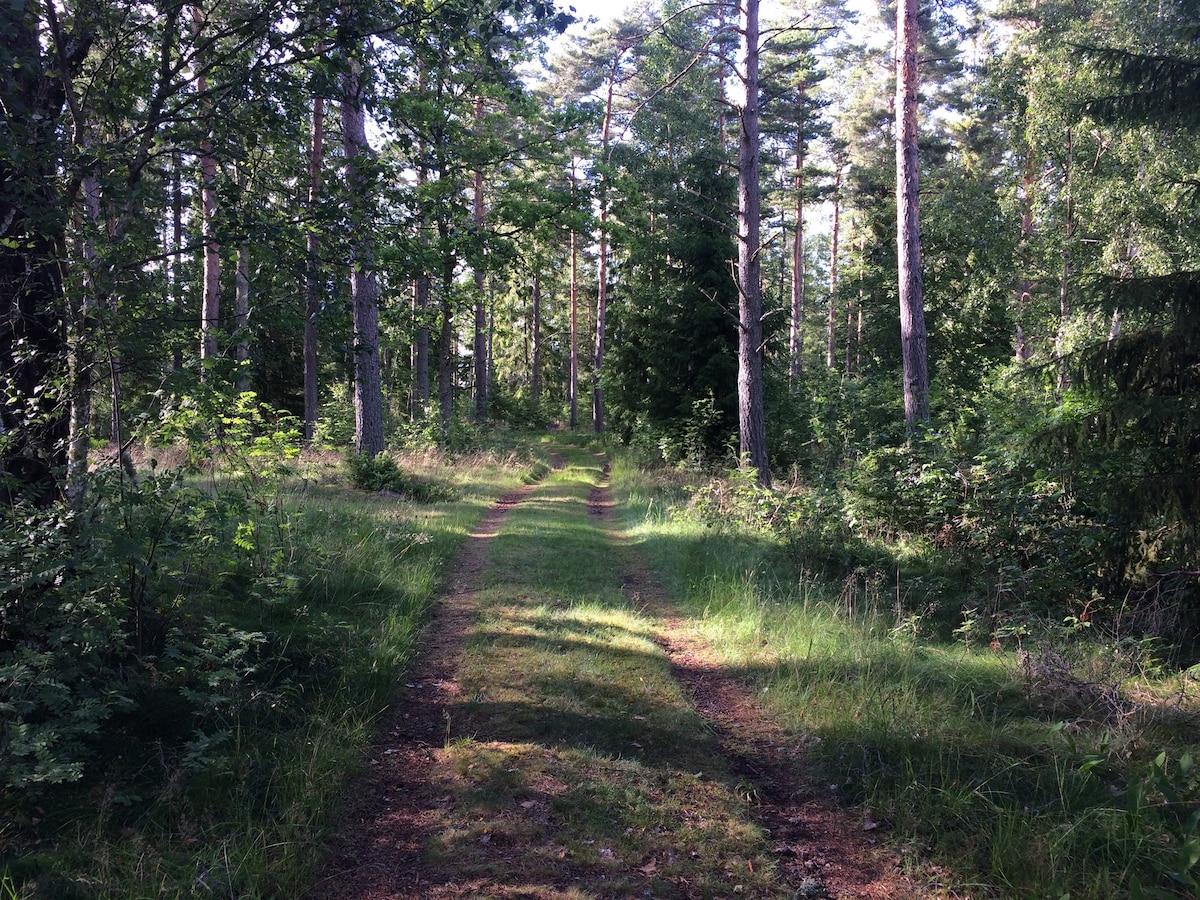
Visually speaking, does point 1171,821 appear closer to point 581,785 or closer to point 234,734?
point 581,785

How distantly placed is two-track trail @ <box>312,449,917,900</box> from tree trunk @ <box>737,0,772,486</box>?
6715 millimetres

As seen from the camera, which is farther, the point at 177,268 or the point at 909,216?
the point at 909,216

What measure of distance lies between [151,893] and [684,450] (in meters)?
16.0

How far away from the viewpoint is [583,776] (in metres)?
3.90

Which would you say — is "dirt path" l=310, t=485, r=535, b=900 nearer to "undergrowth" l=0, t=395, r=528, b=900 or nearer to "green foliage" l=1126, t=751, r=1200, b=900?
"undergrowth" l=0, t=395, r=528, b=900

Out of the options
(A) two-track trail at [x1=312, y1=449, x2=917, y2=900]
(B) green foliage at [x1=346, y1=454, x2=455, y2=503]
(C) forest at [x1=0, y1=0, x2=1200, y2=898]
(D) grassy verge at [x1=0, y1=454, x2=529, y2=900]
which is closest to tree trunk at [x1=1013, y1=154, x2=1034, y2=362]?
(C) forest at [x1=0, y1=0, x2=1200, y2=898]

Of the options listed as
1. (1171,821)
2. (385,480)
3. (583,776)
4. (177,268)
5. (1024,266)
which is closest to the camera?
(1171,821)

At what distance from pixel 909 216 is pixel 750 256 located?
2621mm

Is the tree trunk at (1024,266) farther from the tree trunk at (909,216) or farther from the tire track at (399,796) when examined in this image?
the tire track at (399,796)

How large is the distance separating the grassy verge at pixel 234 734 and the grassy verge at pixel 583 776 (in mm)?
686

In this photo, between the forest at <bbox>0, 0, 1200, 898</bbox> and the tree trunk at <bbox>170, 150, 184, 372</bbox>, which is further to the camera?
the tree trunk at <bbox>170, 150, 184, 372</bbox>

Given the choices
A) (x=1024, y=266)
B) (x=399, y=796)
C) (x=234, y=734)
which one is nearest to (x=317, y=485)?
(x=234, y=734)

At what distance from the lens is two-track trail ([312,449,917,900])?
3131mm

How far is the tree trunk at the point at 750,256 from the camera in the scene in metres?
11.8
